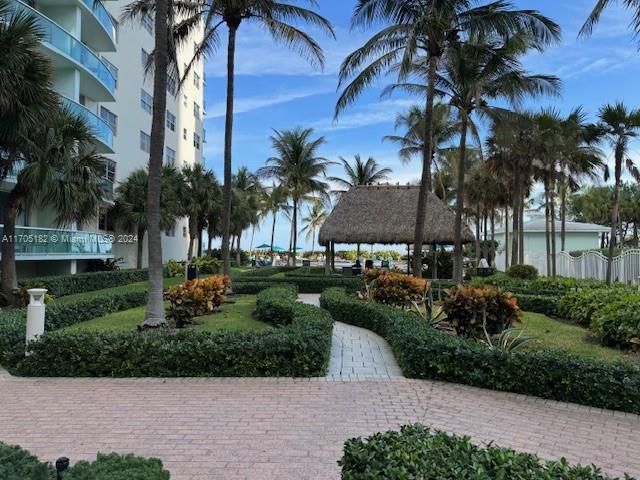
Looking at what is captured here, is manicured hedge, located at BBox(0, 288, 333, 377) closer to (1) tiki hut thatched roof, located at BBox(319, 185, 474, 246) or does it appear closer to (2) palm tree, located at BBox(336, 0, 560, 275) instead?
(2) palm tree, located at BBox(336, 0, 560, 275)

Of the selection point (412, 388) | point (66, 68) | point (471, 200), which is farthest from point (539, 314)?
point (471, 200)

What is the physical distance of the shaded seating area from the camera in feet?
81.9

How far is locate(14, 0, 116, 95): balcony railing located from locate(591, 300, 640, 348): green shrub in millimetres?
20014

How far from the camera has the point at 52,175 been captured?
13.1m

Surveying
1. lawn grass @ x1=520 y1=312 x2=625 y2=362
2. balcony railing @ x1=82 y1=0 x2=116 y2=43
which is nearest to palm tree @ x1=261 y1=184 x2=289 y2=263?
balcony railing @ x1=82 y1=0 x2=116 y2=43

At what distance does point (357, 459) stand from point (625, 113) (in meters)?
20.7

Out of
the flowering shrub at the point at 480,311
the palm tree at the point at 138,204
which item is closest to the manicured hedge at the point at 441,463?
the flowering shrub at the point at 480,311

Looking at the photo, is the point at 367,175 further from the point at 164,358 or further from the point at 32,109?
the point at 164,358

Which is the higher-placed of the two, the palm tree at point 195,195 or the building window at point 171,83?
the building window at point 171,83

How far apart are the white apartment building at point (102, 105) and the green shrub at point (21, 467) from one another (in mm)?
15101

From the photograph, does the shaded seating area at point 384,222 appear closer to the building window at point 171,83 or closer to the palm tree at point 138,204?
the palm tree at point 138,204

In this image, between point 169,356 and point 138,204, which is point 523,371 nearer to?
point 169,356

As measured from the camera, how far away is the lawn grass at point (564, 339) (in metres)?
8.24

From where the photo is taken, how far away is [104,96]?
2469cm
